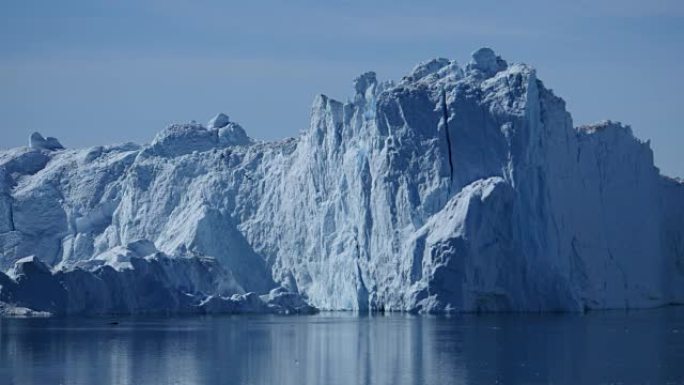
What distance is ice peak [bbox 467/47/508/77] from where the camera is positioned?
183ft

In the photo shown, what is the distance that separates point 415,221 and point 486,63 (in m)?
7.27

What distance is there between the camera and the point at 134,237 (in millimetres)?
63781

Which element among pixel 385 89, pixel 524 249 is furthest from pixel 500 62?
pixel 524 249

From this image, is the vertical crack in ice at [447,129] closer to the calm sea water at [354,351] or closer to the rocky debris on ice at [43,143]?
the calm sea water at [354,351]

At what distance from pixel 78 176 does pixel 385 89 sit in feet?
59.1

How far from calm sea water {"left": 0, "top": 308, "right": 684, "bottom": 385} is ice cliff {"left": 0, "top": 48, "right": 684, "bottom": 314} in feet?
6.55

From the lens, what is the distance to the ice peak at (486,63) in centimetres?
5566

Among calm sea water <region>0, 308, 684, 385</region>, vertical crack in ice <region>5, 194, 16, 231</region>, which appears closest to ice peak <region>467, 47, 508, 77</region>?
calm sea water <region>0, 308, 684, 385</region>

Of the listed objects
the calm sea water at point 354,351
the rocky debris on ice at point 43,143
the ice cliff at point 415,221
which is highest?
the rocky debris on ice at point 43,143

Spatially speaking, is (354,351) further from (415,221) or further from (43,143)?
(43,143)

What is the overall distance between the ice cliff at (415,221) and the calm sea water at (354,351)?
6.55ft

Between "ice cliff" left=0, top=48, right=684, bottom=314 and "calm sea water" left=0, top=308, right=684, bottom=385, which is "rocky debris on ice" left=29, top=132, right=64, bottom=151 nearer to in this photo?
"ice cliff" left=0, top=48, right=684, bottom=314

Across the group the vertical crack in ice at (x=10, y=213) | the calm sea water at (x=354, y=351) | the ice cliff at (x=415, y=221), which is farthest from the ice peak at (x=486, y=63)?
the vertical crack in ice at (x=10, y=213)

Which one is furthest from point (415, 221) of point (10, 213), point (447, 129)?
point (10, 213)
